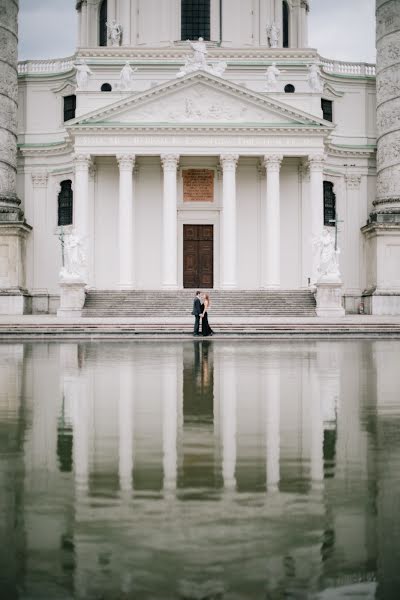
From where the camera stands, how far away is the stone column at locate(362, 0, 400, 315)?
4650cm

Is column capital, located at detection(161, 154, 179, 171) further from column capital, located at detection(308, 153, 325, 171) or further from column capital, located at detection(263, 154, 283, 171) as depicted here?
column capital, located at detection(308, 153, 325, 171)

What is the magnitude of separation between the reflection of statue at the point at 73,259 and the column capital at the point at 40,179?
12705 millimetres

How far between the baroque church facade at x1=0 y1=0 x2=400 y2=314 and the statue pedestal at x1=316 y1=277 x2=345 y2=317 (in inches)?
134

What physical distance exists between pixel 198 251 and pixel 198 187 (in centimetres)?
417

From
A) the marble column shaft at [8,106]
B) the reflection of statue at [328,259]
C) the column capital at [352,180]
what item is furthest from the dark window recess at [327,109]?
the marble column shaft at [8,106]

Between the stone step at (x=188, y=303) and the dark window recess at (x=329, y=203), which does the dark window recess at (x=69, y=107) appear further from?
the dark window recess at (x=329, y=203)

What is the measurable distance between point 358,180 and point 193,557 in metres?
49.9

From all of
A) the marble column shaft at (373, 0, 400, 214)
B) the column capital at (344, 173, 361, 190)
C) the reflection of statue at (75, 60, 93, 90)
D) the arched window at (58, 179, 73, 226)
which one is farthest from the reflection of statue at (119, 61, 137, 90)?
the marble column shaft at (373, 0, 400, 214)

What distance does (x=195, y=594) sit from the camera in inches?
134

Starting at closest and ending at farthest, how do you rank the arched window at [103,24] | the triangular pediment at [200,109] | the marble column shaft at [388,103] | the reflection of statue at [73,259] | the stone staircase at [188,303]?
the stone staircase at [188,303]
the reflection of statue at [73,259]
the triangular pediment at [200,109]
the marble column shaft at [388,103]
the arched window at [103,24]

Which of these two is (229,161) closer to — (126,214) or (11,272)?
(126,214)

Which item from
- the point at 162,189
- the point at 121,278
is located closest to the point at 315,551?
the point at 121,278

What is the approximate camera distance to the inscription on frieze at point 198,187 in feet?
159

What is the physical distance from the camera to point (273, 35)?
174ft
